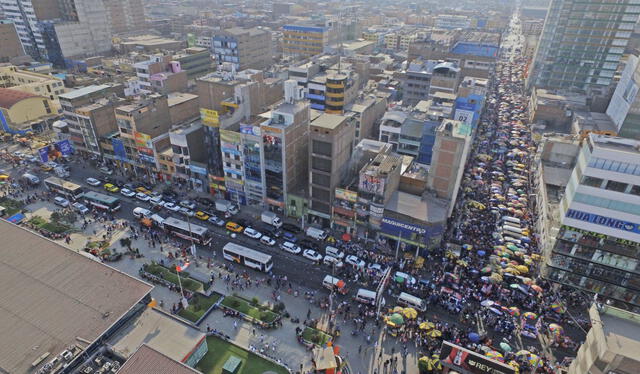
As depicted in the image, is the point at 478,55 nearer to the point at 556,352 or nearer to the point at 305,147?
the point at 305,147

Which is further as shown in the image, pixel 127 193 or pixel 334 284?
pixel 127 193

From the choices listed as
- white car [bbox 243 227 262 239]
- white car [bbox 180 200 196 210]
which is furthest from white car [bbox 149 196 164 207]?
white car [bbox 243 227 262 239]

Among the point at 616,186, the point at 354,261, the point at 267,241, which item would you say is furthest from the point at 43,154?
the point at 616,186

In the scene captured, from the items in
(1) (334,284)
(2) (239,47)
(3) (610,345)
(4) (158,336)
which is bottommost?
(1) (334,284)

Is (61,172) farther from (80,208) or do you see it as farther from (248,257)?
(248,257)

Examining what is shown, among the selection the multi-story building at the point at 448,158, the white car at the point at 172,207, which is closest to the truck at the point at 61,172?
the white car at the point at 172,207

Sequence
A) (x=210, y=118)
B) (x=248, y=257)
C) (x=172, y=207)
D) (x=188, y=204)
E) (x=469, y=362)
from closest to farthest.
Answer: (x=469, y=362) < (x=248, y=257) < (x=172, y=207) < (x=210, y=118) < (x=188, y=204)
